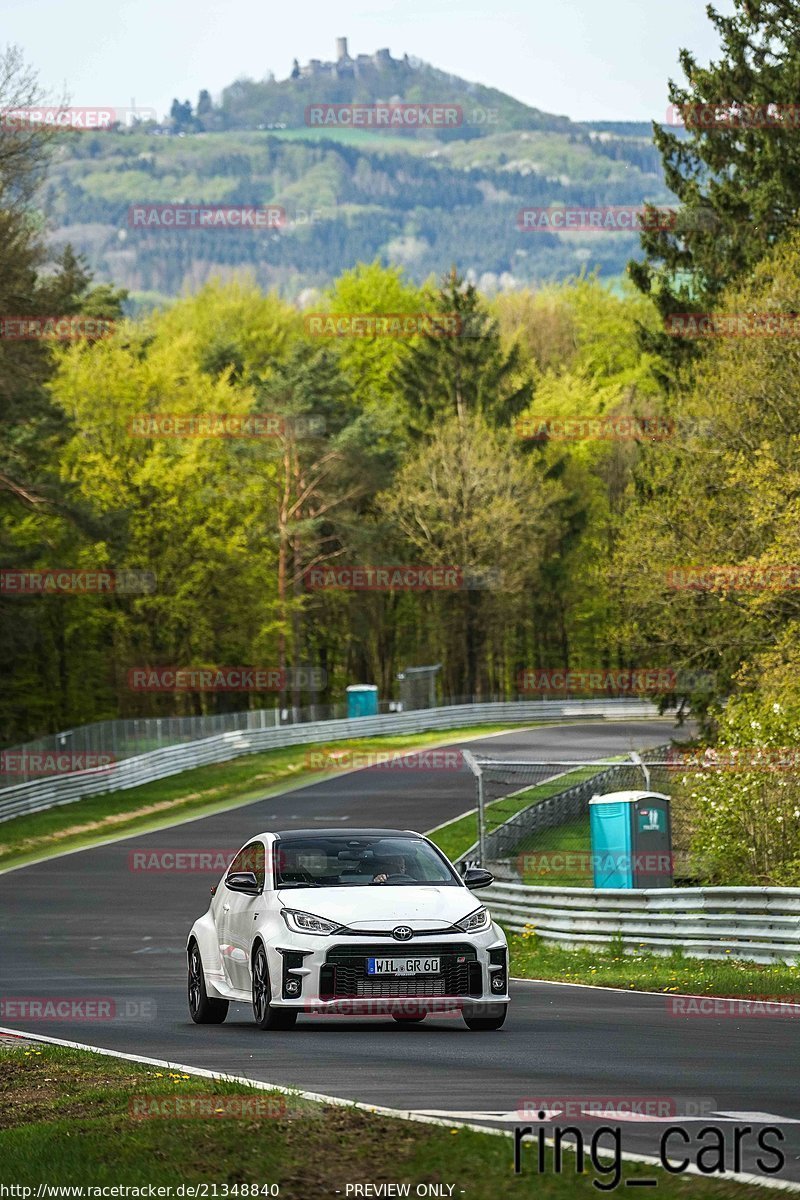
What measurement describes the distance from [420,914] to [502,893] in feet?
43.3

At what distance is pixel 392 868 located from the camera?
15.1 metres

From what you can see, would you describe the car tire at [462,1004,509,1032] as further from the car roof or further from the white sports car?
the car roof

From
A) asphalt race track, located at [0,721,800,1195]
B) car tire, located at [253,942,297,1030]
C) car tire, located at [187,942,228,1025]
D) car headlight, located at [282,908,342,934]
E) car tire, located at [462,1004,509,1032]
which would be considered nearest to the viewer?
asphalt race track, located at [0,721,800,1195]

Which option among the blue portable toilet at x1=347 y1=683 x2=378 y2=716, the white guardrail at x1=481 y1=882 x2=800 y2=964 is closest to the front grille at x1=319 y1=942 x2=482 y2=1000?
the white guardrail at x1=481 y1=882 x2=800 y2=964

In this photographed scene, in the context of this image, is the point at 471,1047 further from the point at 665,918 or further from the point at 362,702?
the point at 362,702

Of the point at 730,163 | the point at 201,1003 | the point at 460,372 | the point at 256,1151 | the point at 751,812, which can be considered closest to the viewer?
the point at 256,1151

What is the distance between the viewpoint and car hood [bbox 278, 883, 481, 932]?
1406 cm

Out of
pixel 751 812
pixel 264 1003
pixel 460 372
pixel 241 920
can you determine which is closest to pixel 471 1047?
pixel 264 1003

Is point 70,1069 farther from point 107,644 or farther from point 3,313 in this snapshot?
point 107,644

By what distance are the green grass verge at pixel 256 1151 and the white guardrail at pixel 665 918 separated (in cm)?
1125

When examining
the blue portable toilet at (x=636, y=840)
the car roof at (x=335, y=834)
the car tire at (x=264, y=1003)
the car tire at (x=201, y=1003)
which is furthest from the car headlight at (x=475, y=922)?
the blue portable toilet at (x=636, y=840)

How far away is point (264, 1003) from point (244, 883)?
91 cm

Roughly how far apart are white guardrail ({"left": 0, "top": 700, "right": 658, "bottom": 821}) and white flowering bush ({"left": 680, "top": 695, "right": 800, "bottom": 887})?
25963 millimetres

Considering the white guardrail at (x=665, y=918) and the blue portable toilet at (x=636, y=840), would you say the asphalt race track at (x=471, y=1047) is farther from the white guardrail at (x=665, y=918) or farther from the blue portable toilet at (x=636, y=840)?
the blue portable toilet at (x=636, y=840)
